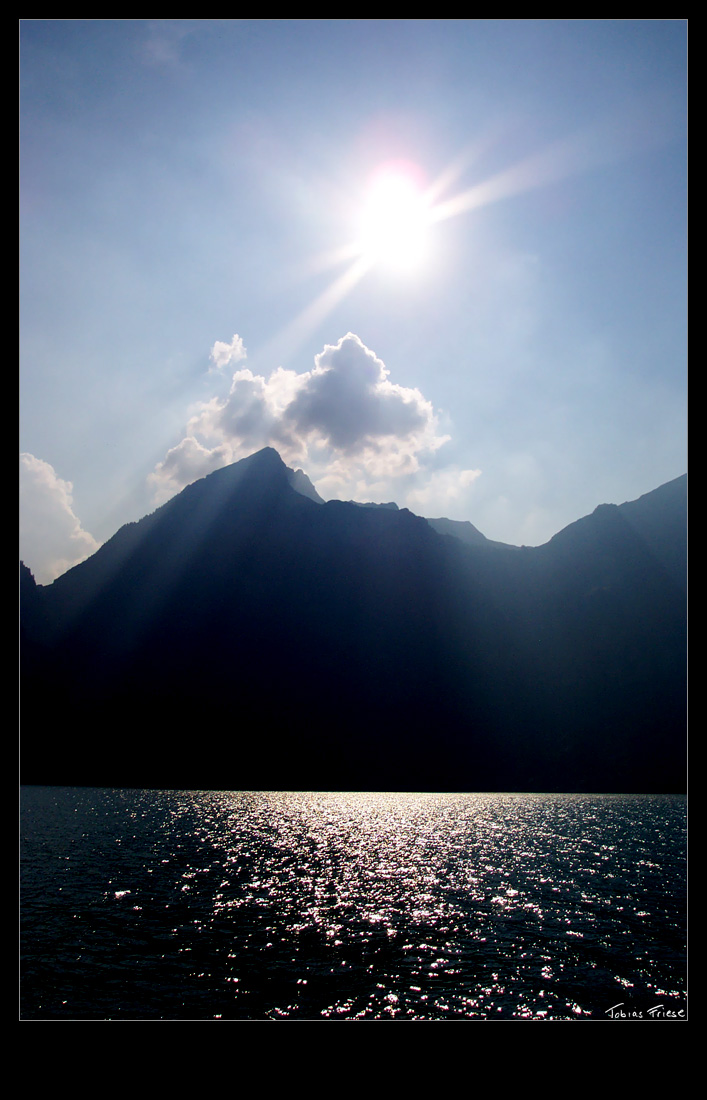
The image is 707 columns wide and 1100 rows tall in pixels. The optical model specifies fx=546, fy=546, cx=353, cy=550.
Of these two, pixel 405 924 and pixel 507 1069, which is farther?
pixel 405 924

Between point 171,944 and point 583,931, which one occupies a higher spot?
point 171,944
